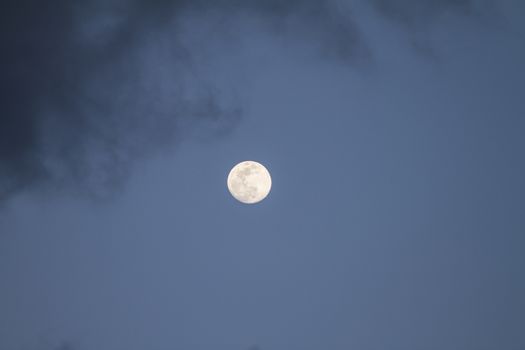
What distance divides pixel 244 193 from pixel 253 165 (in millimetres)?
5345

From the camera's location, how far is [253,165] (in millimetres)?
129375

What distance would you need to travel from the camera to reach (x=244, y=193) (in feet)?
415
